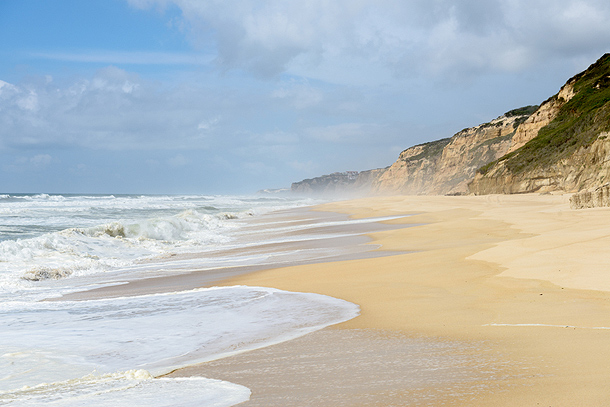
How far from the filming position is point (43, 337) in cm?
533

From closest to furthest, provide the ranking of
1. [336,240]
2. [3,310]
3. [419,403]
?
[419,403] < [3,310] < [336,240]

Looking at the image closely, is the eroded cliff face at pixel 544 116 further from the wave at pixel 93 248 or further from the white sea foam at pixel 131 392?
the white sea foam at pixel 131 392

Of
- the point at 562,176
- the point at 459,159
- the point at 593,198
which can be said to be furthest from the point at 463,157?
the point at 593,198

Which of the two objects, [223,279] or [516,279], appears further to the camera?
[223,279]

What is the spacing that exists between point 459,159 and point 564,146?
3832 cm

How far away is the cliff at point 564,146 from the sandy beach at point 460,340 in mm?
21555

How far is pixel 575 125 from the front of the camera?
1492 inches

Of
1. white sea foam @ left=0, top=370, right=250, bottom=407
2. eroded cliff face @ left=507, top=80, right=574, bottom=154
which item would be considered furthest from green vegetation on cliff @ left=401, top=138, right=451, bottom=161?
white sea foam @ left=0, top=370, right=250, bottom=407

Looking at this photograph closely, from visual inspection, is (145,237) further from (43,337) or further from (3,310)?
(43,337)

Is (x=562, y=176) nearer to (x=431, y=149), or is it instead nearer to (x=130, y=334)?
(x=130, y=334)

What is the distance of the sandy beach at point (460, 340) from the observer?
2.93 m

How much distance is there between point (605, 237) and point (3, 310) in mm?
9709

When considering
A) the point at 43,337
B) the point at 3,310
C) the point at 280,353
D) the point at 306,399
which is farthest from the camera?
the point at 3,310

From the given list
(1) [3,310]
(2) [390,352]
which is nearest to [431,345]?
(2) [390,352]
